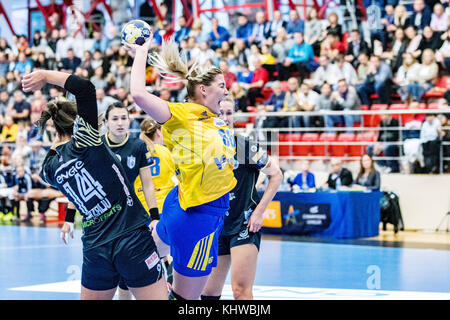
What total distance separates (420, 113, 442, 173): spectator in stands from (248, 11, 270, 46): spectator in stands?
6.51 m

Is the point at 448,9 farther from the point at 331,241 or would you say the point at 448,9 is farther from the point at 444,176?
the point at 331,241

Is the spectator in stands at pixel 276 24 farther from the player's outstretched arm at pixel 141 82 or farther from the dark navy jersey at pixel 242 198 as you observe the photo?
the player's outstretched arm at pixel 141 82

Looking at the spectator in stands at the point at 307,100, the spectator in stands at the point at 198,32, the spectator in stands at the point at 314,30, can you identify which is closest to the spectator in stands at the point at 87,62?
the spectator in stands at the point at 198,32

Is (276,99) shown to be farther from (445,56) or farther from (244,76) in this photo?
(445,56)

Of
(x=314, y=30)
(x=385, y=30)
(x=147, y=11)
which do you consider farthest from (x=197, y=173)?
(x=147, y=11)

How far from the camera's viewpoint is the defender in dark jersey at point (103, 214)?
454 centimetres

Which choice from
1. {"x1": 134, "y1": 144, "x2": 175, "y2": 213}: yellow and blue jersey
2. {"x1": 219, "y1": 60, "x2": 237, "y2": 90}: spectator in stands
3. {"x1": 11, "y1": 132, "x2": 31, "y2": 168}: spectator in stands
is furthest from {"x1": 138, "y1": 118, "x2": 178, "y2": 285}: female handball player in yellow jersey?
{"x1": 11, "y1": 132, "x2": 31, "y2": 168}: spectator in stands

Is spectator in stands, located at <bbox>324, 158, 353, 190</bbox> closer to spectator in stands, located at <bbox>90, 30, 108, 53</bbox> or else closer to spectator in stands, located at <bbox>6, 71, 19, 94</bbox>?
spectator in stands, located at <bbox>90, 30, 108, 53</bbox>

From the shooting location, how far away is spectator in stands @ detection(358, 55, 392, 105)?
17375 millimetres

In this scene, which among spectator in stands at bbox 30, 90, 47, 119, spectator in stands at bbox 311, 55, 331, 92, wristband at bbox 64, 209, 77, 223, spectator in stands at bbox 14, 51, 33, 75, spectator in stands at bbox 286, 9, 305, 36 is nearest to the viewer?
wristband at bbox 64, 209, 77, 223

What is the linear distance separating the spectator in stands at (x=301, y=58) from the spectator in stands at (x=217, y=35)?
9.73ft

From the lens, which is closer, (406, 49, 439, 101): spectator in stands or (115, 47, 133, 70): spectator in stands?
(406, 49, 439, 101): spectator in stands

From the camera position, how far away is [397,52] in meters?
18.0

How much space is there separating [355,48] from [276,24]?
3.05m
